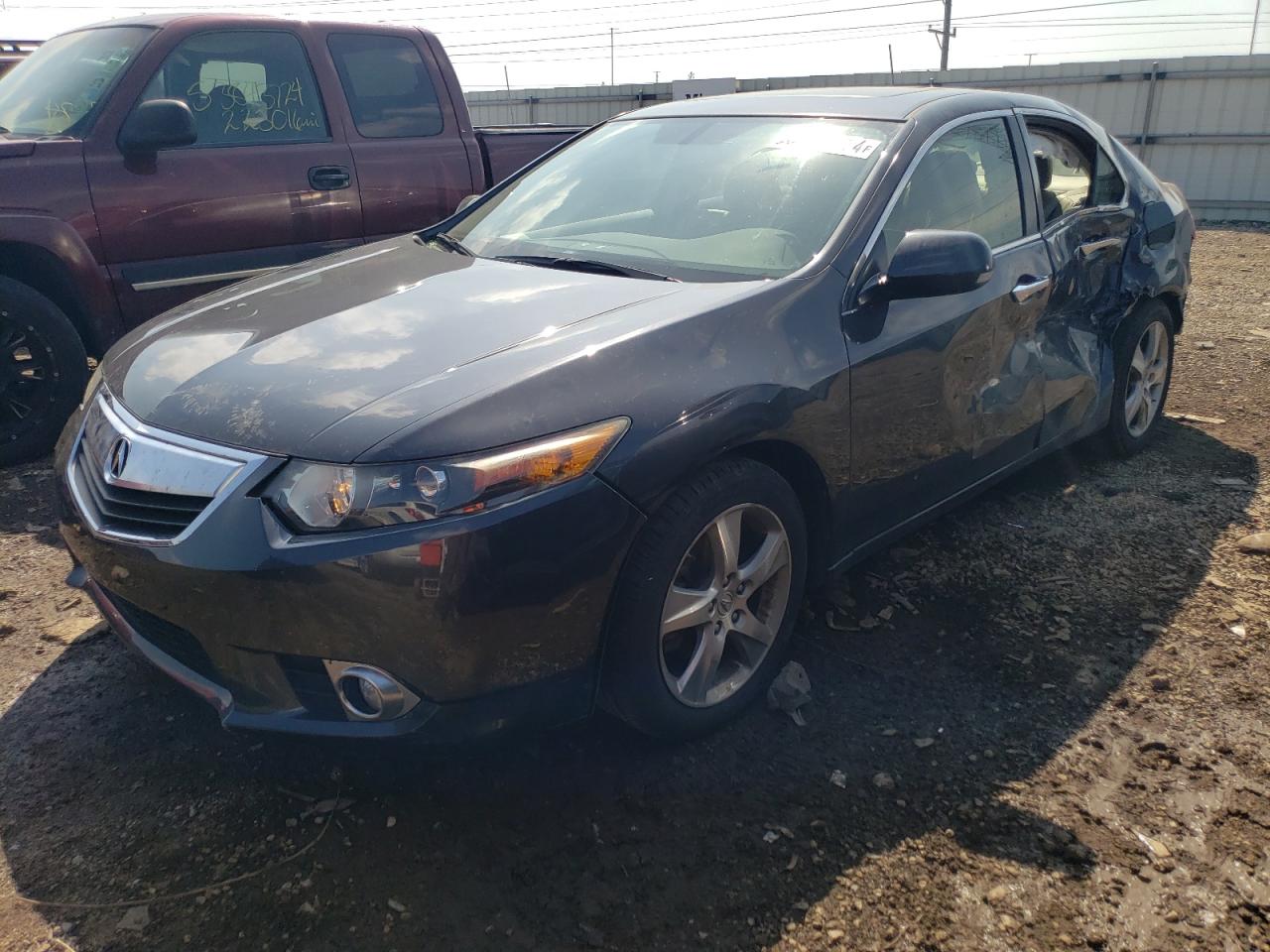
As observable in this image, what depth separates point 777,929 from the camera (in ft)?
6.95

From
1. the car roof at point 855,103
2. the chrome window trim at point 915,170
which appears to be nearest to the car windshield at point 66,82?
the car roof at point 855,103

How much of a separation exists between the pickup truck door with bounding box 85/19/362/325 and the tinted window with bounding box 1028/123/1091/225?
11.1ft

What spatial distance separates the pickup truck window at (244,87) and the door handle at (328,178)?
179 millimetres

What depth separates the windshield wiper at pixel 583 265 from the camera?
2.95 metres

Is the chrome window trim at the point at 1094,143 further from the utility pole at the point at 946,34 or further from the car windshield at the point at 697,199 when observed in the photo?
the utility pole at the point at 946,34

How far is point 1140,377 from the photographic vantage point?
4.70 m

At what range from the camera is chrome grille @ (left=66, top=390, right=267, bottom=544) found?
2.22m

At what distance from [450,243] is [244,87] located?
2315 millimetres

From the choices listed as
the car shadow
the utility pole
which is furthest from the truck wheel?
the utility pole

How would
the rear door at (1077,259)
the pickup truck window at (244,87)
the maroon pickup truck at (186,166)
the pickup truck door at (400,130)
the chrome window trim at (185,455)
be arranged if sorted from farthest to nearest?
the pickup truck door at (400,130) < the pickup truck window at (244,87) < the maroon pickup truck at (186,166) < the rear door at (1077,259) < the chrome window trim at (185,455)

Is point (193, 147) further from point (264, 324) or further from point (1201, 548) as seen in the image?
point (1201, 548)

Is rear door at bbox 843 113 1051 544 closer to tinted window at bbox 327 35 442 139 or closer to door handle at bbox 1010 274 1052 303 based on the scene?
door handle at bbox 1010 274 1052 303

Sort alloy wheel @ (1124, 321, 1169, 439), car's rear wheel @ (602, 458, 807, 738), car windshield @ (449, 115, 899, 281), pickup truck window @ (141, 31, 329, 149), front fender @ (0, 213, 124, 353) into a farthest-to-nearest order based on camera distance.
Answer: pickup truck window @ (141, 31, 329, 149), alloy wheel @ (1124, 321, 1169, 439), front fender @ (0, 213, 124, 353), car windshield @ (449, 115, 899, 281), car's rear wheel @ (602, 458, 807, 738)

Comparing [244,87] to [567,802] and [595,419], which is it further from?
[567,802]
